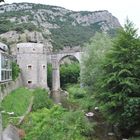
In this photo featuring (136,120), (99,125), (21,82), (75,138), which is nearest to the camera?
(75,138)

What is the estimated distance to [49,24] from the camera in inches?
5153

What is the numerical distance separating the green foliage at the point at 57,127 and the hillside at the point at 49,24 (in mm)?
56605


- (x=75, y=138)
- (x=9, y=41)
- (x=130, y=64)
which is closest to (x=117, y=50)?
(x=130, y=64)

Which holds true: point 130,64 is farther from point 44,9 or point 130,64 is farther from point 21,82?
point 44,9

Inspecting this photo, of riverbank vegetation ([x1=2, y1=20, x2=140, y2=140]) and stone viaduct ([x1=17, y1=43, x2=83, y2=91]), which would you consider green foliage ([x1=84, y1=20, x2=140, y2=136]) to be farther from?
stone viaduct ([x1=17, y1=43, x2=83, y2=91])

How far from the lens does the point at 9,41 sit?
265ft

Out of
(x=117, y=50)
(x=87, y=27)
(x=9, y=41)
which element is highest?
(x=87, y=27)

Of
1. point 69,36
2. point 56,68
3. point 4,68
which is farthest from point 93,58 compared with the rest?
point 69,36

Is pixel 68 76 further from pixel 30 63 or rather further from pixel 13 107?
pixel 13 107

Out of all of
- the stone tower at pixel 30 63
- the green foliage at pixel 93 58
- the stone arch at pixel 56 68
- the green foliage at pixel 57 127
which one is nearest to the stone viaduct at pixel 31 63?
the stone tower at pixel 30 63

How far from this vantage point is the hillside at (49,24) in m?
84.1

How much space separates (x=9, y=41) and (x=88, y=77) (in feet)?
160

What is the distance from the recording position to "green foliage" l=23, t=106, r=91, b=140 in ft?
62.7

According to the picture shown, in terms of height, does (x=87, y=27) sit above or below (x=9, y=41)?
above
